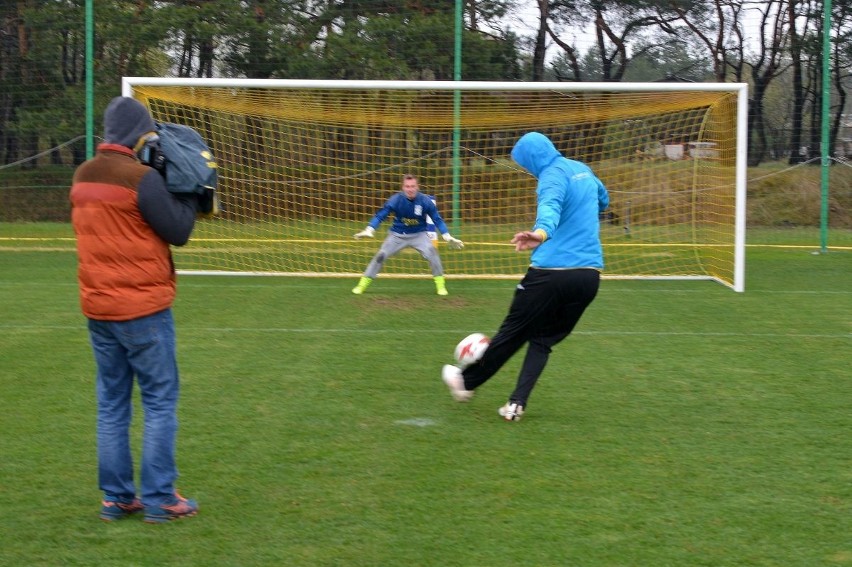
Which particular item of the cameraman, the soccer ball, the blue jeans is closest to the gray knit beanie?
the cameraman

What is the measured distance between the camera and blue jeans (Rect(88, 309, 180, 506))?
4258 millimetres

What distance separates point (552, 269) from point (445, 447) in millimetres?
1238

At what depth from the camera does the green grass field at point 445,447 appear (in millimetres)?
4215

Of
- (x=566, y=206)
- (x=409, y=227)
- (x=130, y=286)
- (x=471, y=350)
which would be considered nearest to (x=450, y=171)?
(x=409, y=227)

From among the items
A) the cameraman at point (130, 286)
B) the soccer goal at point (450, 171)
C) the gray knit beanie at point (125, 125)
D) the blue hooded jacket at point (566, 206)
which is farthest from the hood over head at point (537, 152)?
the soccer goal at point (450, 171)

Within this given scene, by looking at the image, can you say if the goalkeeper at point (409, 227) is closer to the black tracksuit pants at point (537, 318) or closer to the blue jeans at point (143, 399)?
the black tracksuit pants at point (537, 318)

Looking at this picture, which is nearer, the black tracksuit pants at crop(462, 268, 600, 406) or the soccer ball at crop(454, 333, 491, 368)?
the black tracksuit pants at crop(462, 268, 600, 406)

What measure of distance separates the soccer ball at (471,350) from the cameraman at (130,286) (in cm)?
231

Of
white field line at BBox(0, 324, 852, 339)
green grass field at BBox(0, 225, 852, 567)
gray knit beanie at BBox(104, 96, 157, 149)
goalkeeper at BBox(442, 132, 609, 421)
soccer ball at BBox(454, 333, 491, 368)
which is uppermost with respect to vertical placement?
gray knit beanie at BBox(104, 96, 157, 149)

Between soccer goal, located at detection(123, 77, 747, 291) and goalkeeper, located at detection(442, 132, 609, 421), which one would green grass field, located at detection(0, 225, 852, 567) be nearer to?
goalkeeper, located at detection(442, 132, 609, 421)

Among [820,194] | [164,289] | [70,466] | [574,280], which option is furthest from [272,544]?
[820,194]

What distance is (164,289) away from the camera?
4.29 metres

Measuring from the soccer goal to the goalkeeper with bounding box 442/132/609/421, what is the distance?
737 cm

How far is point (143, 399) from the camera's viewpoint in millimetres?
4395
